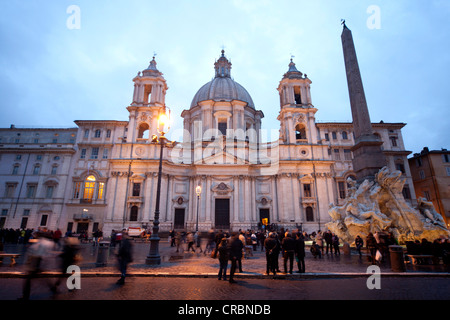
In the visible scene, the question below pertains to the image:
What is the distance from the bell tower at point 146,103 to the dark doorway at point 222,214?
44.7 ft

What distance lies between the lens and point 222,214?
105 feet

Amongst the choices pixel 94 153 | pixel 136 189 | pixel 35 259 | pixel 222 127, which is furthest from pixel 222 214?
pixel 35 259

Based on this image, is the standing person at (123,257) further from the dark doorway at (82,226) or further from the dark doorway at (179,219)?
the dark doorway at (82,226)

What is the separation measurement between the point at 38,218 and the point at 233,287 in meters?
36.5

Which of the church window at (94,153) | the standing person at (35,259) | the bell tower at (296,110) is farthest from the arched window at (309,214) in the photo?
the church window at (94,153)

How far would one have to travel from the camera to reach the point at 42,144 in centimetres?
3525

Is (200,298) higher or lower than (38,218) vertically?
lower

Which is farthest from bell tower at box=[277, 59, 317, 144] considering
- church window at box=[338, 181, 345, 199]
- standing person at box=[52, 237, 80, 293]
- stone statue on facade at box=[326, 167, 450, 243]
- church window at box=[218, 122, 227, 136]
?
standing person at box=[52, 237, 80, 293]

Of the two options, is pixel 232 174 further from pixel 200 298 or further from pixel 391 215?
pixel 200 298

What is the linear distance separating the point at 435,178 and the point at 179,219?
36.6 metres

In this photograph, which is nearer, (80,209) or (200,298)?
(200,298)
